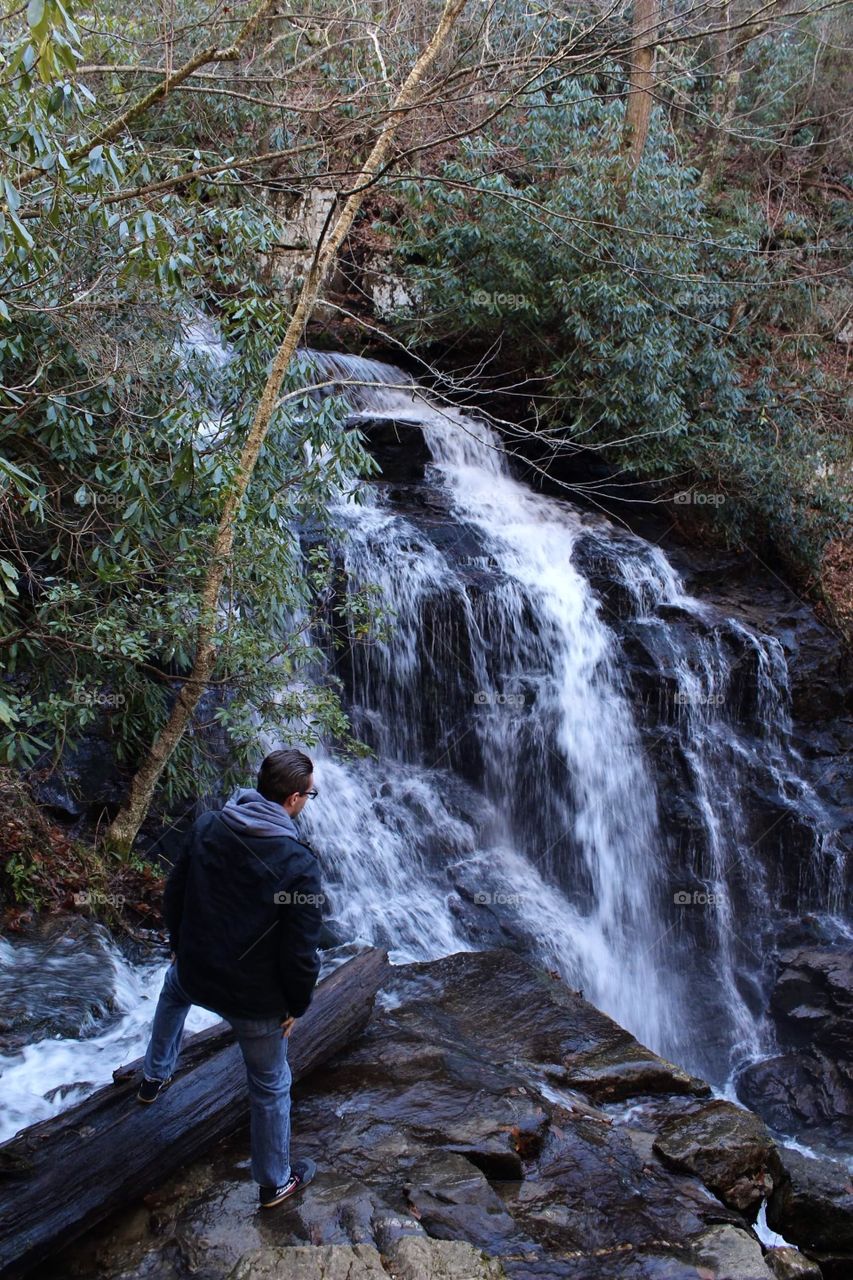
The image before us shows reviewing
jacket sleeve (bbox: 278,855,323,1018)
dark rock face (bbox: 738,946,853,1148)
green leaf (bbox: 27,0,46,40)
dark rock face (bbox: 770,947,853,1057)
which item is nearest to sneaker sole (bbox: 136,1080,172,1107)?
jacket sleeve (bbox: 278,855,323,1018)

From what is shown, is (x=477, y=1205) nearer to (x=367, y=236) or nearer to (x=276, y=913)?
(x=276, y=913)

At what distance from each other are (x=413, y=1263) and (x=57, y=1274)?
1.26 meters

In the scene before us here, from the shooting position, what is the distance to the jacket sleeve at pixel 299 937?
3240mm

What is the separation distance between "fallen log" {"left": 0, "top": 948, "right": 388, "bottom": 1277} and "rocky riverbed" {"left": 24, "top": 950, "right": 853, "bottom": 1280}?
135 mm

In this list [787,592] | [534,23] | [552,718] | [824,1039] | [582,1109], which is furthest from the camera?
[787,592]

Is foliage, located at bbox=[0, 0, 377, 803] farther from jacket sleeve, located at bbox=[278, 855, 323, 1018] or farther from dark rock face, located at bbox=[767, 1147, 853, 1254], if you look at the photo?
dark rock face, located at bbox=[767, 1147, 853, 1254]

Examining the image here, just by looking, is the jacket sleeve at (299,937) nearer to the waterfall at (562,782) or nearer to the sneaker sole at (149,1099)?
the sneaker sole at (149,1099)

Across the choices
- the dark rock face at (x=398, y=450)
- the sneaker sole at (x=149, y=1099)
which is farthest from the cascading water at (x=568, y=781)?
the sneaker sole at (x=149, y=1099)

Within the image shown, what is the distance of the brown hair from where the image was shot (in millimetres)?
3465

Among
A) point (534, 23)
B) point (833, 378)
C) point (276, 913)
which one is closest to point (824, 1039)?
point (276, 913)

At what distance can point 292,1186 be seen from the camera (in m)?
3.60

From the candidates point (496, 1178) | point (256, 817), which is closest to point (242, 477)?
point (256, 817)

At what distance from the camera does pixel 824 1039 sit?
8.32m

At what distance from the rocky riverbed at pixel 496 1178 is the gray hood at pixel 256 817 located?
1.35 meters
